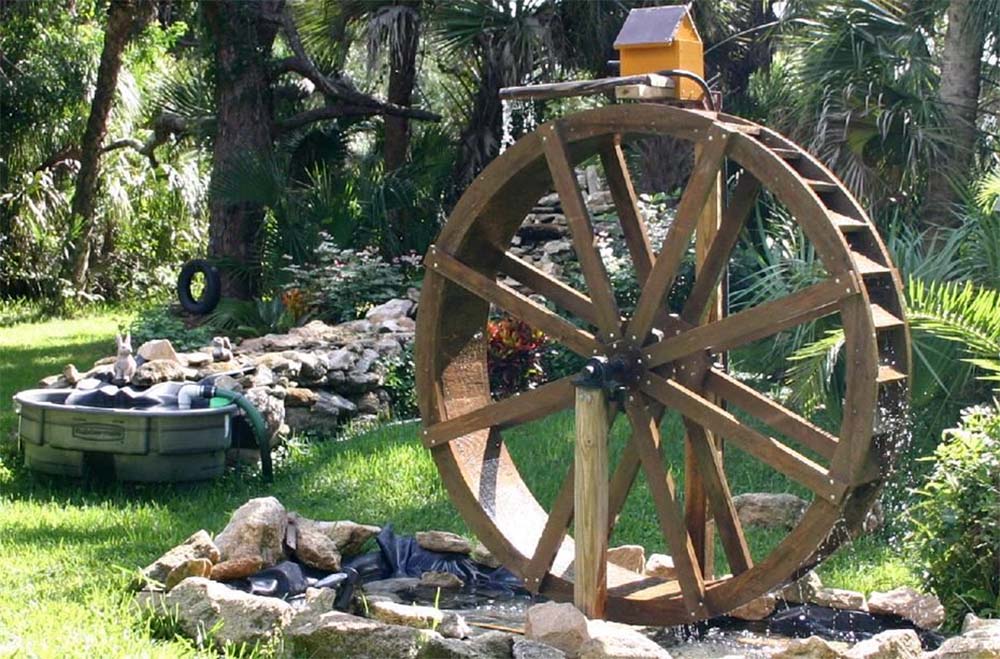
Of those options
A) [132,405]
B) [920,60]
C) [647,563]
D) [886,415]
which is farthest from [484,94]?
[886,415]

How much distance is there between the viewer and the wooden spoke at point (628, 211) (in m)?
6.40

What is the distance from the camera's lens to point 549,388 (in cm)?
609

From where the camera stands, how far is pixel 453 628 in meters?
5.23

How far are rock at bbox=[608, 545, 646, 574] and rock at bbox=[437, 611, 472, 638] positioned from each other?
1.35 m

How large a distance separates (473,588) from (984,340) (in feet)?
8.15

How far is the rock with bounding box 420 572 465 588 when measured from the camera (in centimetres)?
650

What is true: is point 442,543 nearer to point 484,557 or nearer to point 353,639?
point 484,557

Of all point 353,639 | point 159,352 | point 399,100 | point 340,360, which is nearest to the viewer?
point 353,639

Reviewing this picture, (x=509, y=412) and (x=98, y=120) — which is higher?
(x=98, y=120)

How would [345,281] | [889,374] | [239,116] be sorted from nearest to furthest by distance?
[889,374], [345,281], [239,116]

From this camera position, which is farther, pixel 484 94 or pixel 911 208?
pixel 484 94

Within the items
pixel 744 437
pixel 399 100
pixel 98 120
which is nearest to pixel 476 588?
pixel 744 437

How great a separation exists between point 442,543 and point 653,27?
8.19 feet

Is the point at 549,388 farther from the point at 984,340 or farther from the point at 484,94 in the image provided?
the point at 484,94
